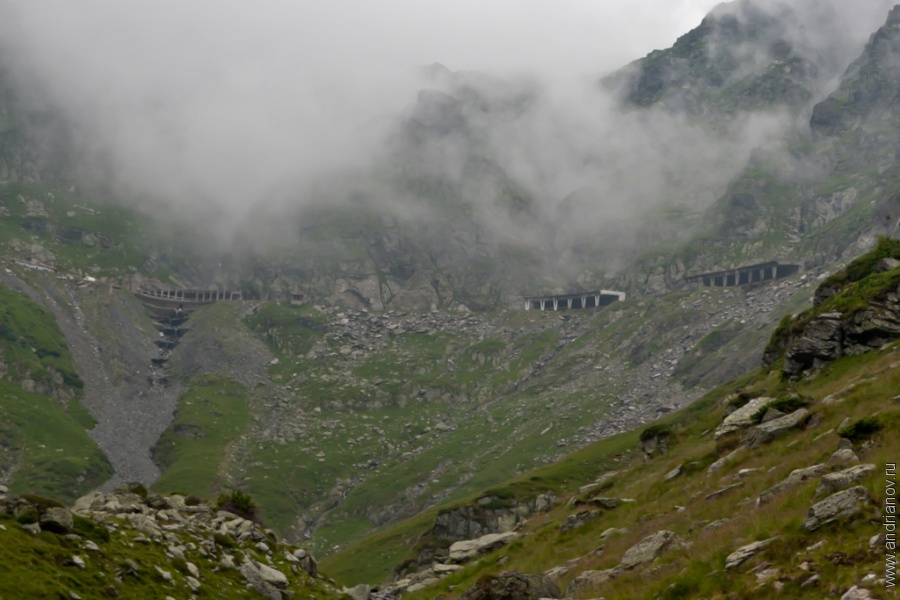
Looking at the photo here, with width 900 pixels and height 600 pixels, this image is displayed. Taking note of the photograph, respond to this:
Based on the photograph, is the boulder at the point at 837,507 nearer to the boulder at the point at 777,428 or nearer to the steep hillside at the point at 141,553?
the boulder at the point at 777,428

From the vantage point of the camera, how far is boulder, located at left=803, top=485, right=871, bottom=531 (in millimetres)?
24453

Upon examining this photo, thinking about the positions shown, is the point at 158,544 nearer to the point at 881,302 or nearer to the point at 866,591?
the point at 866,591

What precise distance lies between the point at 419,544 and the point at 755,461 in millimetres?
105455

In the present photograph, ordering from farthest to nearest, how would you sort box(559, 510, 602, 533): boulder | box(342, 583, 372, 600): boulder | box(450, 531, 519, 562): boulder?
1. box(450, 531, 519, 562): boulder
2. box(342, 583, 372, 600): boulder
3. box(559, 510, 602, 533): boulder

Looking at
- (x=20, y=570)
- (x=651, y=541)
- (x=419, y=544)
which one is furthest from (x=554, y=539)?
(x=419, y=544)

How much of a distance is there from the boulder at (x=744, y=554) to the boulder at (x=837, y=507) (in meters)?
1.27

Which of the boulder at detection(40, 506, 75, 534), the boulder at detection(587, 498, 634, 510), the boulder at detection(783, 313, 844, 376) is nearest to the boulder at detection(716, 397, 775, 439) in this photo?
the boulder at detection(587, 498, 634, 510)

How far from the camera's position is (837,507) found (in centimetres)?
2489

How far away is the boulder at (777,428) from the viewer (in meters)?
44.3

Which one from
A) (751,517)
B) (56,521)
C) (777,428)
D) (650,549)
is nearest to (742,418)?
(777,428)

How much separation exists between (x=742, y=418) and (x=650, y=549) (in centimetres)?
2441

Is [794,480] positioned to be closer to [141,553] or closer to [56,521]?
[141,553]

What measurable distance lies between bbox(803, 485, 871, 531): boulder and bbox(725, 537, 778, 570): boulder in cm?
127

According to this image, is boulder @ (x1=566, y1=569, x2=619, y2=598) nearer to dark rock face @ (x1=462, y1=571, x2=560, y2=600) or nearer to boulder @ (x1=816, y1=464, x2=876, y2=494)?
dark rock face @ (x1=462, y1=571, x2=560, y2=600)
